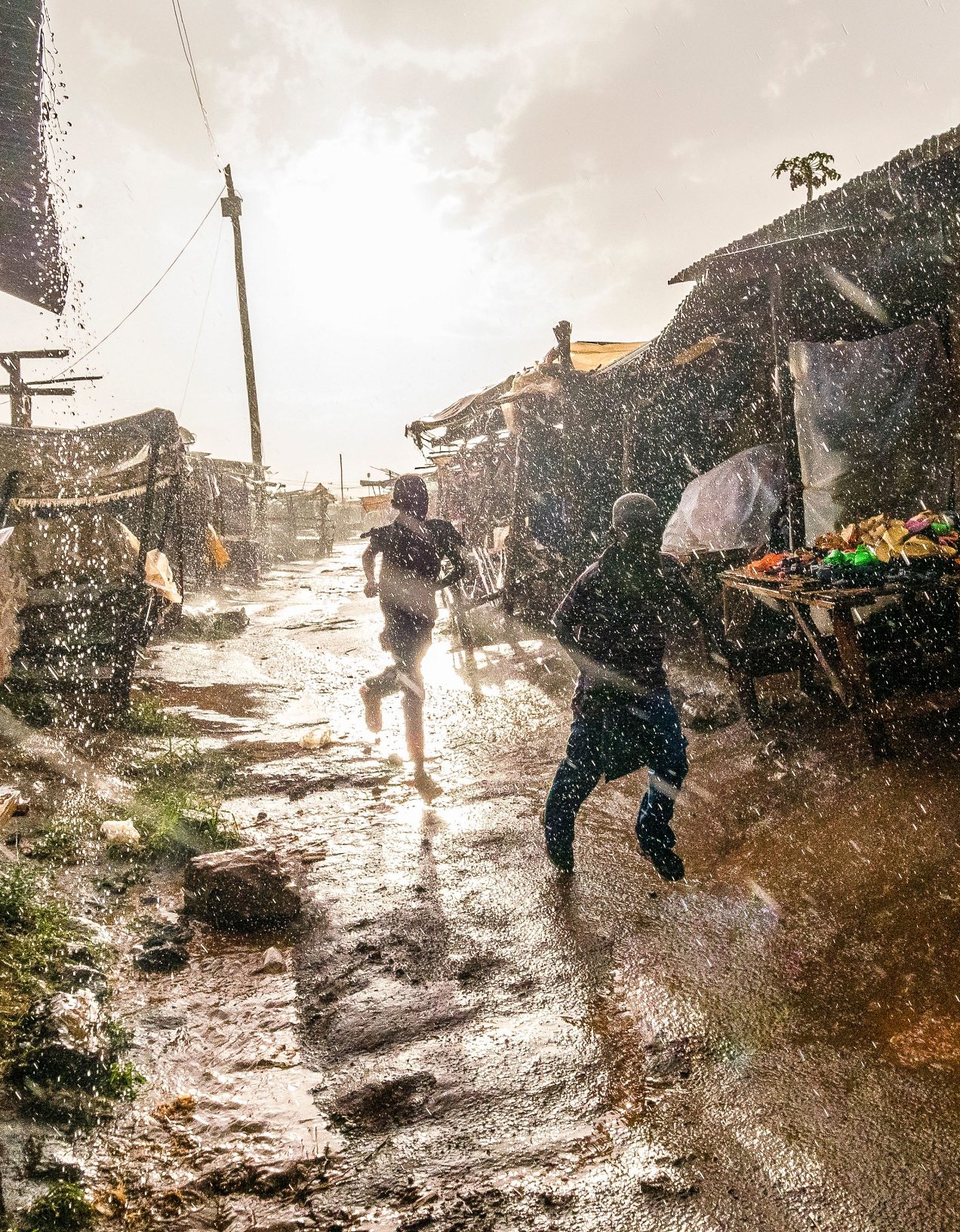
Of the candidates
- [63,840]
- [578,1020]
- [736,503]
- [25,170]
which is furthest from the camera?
[736,503]

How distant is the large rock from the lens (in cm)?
342

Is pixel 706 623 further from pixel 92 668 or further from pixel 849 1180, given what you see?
pixel 92 668

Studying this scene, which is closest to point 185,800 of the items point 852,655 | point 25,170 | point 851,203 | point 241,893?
point 241,893

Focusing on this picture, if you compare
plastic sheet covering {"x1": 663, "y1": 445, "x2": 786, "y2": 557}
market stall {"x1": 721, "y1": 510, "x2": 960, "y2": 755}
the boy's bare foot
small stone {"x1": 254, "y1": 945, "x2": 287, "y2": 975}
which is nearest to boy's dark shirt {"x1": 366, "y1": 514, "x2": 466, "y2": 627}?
the boy's bare foot

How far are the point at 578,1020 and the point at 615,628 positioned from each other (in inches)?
70.1

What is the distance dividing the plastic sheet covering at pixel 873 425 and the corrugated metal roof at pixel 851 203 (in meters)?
1.06

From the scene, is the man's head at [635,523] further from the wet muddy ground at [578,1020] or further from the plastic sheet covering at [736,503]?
the plastic sheet covering at [736,503]

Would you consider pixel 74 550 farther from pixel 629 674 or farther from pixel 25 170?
pixel 629 674

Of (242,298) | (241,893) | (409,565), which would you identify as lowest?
(241,893)

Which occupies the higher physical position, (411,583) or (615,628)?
(411,583)

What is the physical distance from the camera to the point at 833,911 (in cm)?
315

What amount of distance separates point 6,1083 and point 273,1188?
41.8 inches

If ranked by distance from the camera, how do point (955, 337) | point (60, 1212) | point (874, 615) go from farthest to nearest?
1. point (955, 337)
2. point (874, 615)
3. point (60, 1212)

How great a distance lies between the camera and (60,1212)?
1.88 metres
